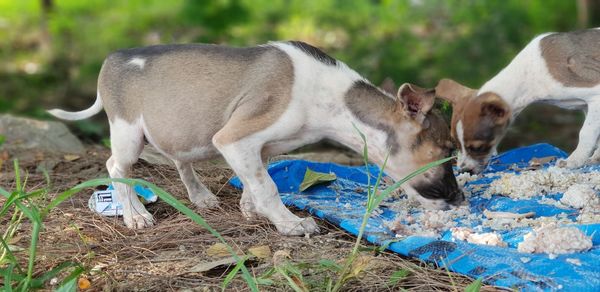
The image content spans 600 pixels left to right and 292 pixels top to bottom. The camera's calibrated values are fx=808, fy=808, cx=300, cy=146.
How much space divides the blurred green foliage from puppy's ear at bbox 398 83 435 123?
5.25 meters

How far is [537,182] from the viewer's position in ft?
17.9

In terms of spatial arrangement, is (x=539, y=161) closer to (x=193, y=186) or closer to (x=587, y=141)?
(x=587, y=141)

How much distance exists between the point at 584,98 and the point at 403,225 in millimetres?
2360

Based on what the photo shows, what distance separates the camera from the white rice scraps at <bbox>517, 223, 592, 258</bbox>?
13.6ft

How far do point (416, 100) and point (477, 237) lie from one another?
0.86 metres

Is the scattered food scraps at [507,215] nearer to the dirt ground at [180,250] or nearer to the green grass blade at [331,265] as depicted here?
the dirt ground at [180,250]

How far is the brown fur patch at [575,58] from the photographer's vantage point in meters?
6.27

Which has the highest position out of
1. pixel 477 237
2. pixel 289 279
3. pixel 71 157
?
pixel 289 279

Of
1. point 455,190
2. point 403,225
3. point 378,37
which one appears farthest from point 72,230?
point 378,37

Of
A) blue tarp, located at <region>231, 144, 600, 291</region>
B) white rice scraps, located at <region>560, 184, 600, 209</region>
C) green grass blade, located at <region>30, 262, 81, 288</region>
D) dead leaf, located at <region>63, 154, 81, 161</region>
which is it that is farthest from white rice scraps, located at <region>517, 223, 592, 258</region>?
dead leaf, located at <region>63, 154, 81, 161</region>

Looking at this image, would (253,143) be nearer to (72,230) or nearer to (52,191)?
(72,230)

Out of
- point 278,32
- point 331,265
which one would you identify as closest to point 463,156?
point 331,265

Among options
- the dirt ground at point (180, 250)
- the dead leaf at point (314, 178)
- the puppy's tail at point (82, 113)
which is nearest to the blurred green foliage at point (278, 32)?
the puppy's tail at point (82, 113)

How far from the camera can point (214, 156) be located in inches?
208
